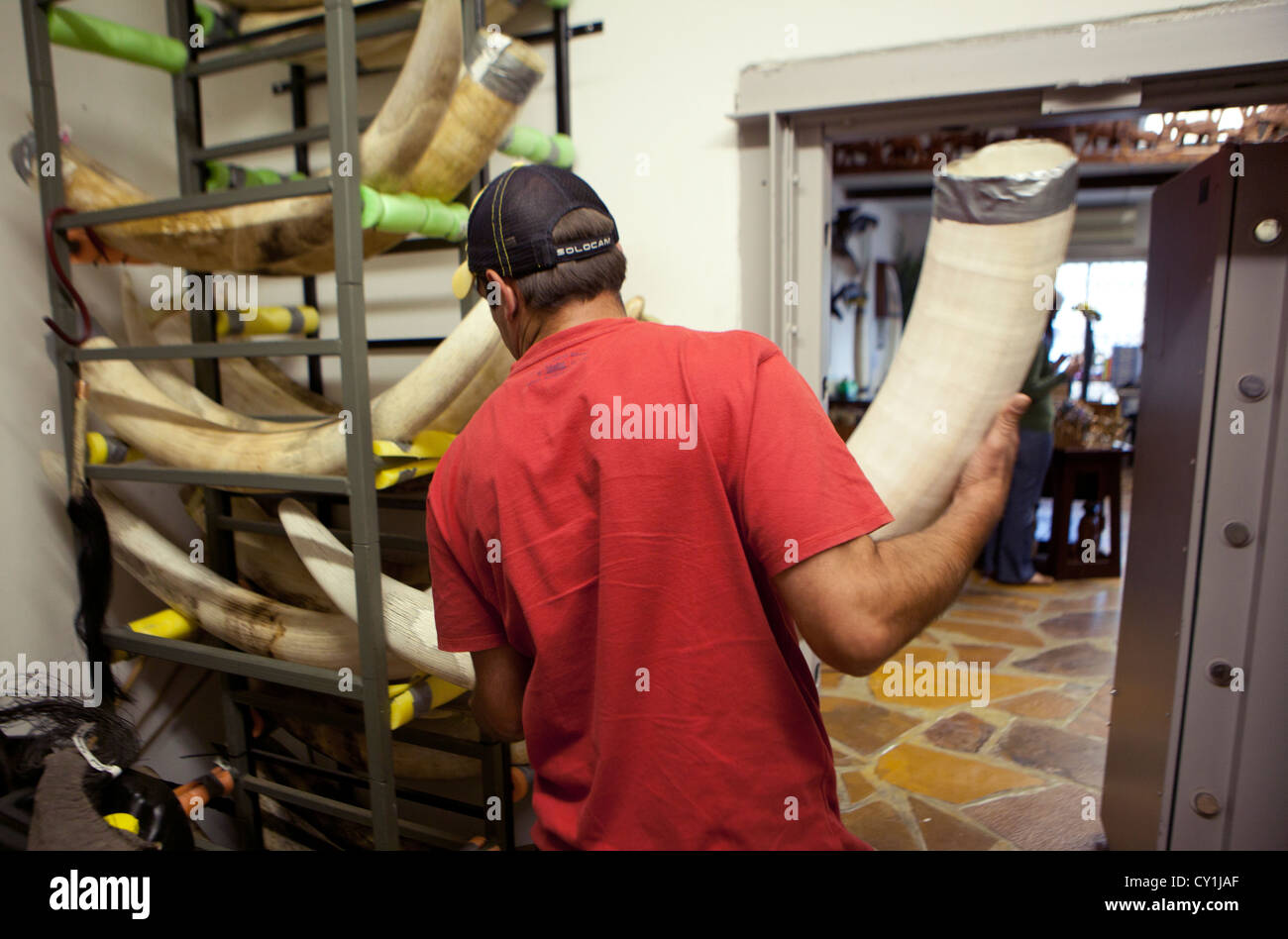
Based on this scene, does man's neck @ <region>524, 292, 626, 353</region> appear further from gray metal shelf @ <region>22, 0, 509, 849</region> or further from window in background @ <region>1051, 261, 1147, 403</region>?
window in background @ <region>1051, 261, 1147, 403</region>

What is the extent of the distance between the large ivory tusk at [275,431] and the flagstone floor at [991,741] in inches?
80.5

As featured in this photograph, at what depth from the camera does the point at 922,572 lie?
2.97ft

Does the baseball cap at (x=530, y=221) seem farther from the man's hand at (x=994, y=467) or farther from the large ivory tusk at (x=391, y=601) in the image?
the large ivory tusk at (x=391, y=601)

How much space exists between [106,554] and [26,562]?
380 mm

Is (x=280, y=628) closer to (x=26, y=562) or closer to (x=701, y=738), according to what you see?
(x=26, y=562)

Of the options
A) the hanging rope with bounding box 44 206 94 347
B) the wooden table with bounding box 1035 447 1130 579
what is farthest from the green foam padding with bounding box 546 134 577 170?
the wooden table with bounding box 1035 447 1130 579

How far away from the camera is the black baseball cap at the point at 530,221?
98 cm

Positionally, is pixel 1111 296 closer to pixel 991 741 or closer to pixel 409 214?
pixel 991 741

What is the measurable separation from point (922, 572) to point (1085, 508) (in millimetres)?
5077

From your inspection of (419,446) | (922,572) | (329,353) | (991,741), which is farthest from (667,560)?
(991,741)

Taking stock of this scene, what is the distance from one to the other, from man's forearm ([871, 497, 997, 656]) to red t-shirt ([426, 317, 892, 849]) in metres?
0.07

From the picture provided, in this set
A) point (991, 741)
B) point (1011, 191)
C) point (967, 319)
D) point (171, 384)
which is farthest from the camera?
point (991, 741)

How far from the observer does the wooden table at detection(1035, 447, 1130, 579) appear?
511 cm
